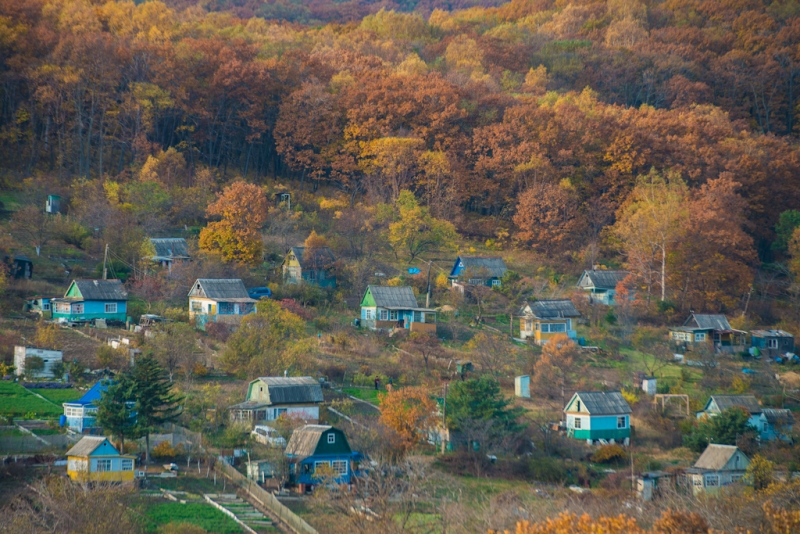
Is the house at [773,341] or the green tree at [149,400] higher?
the green tree at [149,400]

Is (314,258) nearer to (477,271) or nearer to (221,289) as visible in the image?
(221,289)

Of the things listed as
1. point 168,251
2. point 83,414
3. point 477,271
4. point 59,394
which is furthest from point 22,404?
point 477,271

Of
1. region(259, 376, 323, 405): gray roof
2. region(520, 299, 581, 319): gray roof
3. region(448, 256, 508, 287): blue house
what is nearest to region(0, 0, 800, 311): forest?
region(448, 256, 508, 287): blue house

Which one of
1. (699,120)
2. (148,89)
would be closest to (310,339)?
(148,89)

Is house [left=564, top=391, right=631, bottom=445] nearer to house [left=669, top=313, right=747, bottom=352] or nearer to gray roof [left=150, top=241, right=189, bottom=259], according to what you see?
house [left=669, top=313, right=747, bottom=352]

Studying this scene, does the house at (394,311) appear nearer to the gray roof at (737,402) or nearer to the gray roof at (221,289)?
the gray roof at (221,289)

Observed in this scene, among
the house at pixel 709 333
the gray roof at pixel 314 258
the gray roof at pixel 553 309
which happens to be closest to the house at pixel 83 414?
the gray roof at pixel 314 258
